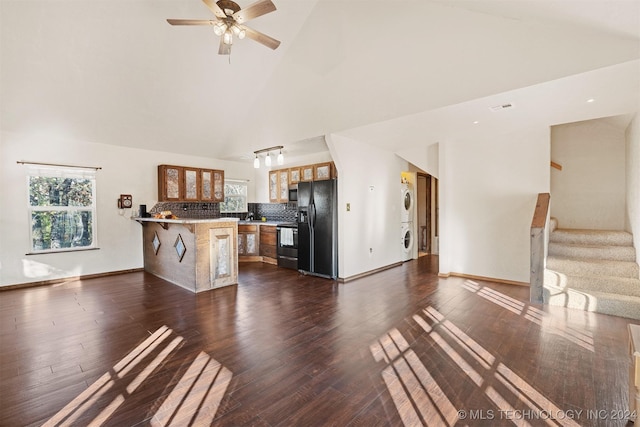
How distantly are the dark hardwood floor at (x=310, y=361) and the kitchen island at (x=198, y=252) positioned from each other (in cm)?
44

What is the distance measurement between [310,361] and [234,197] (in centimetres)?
600

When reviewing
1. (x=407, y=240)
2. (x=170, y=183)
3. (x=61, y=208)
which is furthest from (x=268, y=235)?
(x=61, y=208)

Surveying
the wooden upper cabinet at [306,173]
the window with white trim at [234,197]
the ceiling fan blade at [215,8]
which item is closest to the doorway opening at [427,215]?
the wooden upper cabinet at [306,173]

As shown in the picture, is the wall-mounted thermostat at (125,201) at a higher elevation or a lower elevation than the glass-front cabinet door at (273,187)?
lower

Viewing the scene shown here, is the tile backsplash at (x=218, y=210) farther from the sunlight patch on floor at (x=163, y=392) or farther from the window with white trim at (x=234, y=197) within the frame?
the sunlight patch on floor at (x=163, y=392)

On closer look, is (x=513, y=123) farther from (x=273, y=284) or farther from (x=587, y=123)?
(x=273, y=284)

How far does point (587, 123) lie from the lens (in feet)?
16.1

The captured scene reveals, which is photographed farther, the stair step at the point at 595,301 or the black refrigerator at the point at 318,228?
the black refrigerator at the point at 318,228

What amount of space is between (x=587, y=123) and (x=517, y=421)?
5453 mm

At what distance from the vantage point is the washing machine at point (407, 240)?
6.49 metres

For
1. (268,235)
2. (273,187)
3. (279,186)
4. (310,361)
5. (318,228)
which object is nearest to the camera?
(310,361)

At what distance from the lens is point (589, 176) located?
195 inches

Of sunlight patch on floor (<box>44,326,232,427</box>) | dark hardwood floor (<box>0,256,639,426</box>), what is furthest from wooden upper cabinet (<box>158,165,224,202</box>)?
sunlight patch on floor (<box>44,326,232,427</box>)

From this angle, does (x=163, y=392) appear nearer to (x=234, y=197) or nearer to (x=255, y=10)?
(x=255, y=10)
